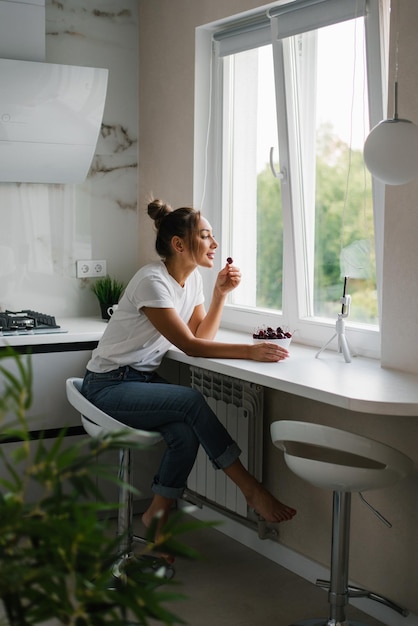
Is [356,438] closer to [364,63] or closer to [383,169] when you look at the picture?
[383,169]

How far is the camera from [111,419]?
118 inches

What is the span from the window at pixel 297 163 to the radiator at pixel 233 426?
1.04 feet

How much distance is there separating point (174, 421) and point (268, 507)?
1.51 feet

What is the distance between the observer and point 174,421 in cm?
315

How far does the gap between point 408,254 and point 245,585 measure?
137 centimetres

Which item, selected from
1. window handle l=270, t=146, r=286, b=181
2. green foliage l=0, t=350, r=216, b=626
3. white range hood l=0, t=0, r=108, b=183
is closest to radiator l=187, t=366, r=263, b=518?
window handle l=270, t=146, r=286, b=181

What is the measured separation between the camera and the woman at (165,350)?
313cm

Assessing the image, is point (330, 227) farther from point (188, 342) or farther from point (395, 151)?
point (395, 151)

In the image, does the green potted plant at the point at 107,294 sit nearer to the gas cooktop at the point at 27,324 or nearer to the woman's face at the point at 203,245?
the gas cooktop at the point at 27,324

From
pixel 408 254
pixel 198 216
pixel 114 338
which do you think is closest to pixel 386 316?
pixel 408 254

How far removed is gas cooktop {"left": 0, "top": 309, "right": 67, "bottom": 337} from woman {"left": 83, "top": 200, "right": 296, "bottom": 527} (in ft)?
1.38

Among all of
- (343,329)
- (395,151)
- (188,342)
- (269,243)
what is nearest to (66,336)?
(188,342)

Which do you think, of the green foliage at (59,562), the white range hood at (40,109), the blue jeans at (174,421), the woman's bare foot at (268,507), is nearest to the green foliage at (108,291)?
the white range hood at (40,109)

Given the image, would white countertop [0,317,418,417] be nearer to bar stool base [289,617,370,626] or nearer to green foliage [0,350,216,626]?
bar stool base [289,617,370,626]
